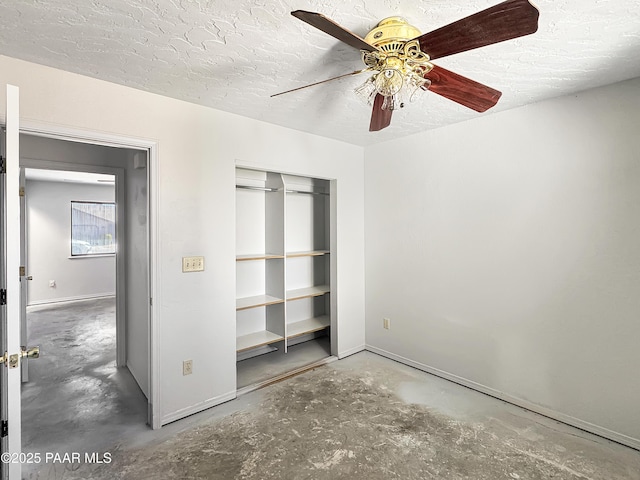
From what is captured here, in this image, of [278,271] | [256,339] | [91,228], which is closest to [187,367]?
[256,339]

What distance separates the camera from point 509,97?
2418 millimetres

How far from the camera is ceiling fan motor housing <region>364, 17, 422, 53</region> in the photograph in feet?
4.83

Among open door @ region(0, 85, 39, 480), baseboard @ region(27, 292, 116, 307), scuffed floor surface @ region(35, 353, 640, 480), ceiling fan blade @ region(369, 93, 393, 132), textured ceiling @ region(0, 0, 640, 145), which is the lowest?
scuffed floor surface @ region(35, 353, 640, 480)

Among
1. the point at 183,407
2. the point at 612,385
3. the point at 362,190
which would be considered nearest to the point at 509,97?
the point at 362,190

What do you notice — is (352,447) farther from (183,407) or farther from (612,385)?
(612,385)

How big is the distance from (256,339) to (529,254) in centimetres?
261

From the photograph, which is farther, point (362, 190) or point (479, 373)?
point (362, 190)

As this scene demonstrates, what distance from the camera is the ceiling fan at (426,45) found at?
1125 mm

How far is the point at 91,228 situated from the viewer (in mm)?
7109

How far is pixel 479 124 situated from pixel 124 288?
386 centimetres

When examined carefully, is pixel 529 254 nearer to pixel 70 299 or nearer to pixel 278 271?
pixel 278 271

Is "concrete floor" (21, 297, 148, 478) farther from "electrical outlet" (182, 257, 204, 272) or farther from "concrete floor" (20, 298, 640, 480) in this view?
"electrical outlet" (182, 257, 204, 272)

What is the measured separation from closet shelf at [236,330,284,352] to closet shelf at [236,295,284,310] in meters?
0.37

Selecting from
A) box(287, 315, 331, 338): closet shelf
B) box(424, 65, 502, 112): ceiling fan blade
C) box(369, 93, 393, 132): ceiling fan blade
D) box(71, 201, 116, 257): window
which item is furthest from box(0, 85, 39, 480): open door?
box(71, 201, 116, 257): window
